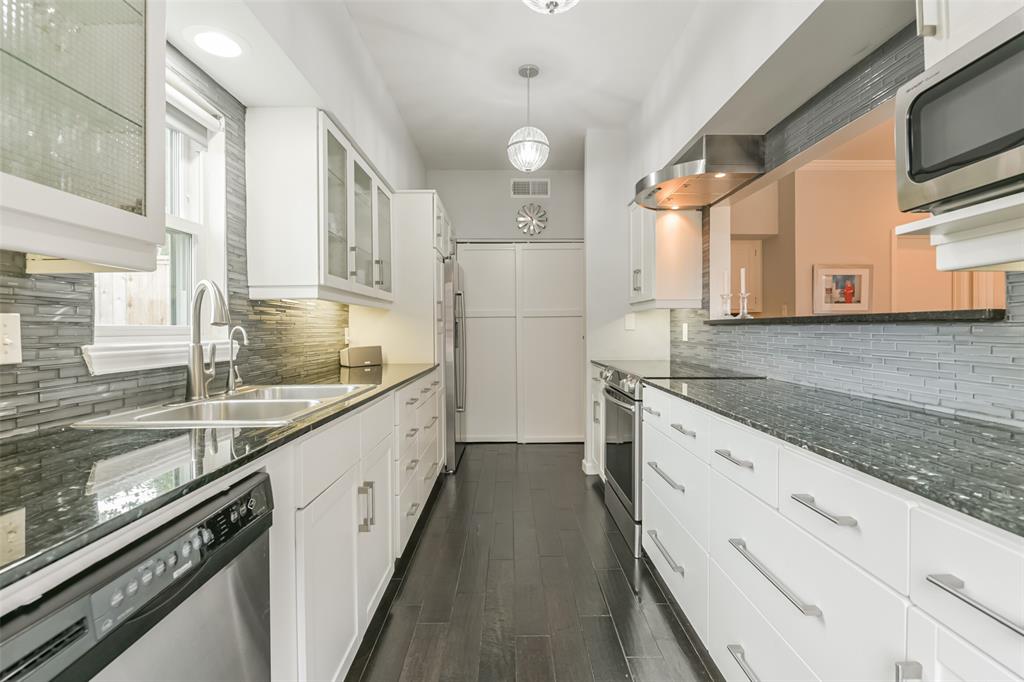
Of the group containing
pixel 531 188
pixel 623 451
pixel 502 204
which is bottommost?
pixel 623 451

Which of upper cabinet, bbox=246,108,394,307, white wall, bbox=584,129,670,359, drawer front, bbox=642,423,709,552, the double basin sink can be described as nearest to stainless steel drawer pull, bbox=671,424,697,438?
drawer front, bbox=642,423,709,552

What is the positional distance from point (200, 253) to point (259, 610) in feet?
5.19

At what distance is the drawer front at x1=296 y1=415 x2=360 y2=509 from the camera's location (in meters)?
1.32

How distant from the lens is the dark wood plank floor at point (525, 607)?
5.72ft

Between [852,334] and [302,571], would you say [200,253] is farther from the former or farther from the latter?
[852,334]

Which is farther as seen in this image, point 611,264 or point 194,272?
point 611,264

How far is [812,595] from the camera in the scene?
3.66 feet

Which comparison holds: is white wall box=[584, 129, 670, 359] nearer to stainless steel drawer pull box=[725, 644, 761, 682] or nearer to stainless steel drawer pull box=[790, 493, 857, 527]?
stainless steel drawer pull box=[725, 644, 761, 682]

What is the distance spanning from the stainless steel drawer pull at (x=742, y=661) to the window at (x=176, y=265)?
2036 mm

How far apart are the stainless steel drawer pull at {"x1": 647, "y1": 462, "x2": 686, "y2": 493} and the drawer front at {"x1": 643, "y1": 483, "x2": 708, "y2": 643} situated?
0.41 ft

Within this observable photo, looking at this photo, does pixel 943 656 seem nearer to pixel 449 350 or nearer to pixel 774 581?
pixel 774 581

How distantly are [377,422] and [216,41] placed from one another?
1.54 metres

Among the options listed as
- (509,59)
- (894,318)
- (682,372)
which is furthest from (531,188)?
(894,318)

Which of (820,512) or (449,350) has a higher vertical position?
(449,350)
